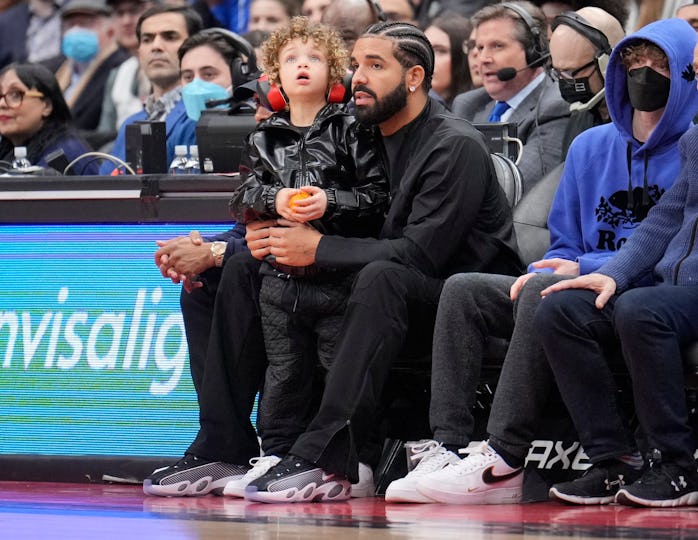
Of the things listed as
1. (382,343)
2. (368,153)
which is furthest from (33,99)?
(382,343)

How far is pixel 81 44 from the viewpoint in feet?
34.0

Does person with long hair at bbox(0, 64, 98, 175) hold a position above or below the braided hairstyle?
below

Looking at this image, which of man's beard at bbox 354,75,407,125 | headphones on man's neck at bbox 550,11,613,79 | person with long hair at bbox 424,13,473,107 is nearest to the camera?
man's beard at bbox 354,75,407,125

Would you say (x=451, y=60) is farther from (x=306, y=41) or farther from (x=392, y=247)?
(x=392, y=247)

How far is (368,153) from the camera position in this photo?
509 cm

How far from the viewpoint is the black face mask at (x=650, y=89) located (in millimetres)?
4828

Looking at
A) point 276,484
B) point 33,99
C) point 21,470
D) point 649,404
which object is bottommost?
point 21,470

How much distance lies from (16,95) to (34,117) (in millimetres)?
156

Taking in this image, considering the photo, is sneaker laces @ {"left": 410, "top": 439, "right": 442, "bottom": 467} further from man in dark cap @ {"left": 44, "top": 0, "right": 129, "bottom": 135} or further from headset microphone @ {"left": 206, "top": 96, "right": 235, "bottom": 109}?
man in dark cap @ {"left": 44, "top": 0, "right": 129, "bottom": 135}

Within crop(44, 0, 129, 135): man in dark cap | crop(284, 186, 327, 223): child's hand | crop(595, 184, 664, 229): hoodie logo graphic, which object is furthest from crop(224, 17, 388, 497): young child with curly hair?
crop(44, 0, 129, 135): man in dark cap

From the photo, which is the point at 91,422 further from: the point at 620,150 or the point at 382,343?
the point at 620,150

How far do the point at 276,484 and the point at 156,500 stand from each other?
480 millimetres

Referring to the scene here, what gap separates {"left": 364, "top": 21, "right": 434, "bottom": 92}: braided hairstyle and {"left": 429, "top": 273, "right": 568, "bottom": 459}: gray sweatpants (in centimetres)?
87

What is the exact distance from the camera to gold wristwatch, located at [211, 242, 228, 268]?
5.25 m
